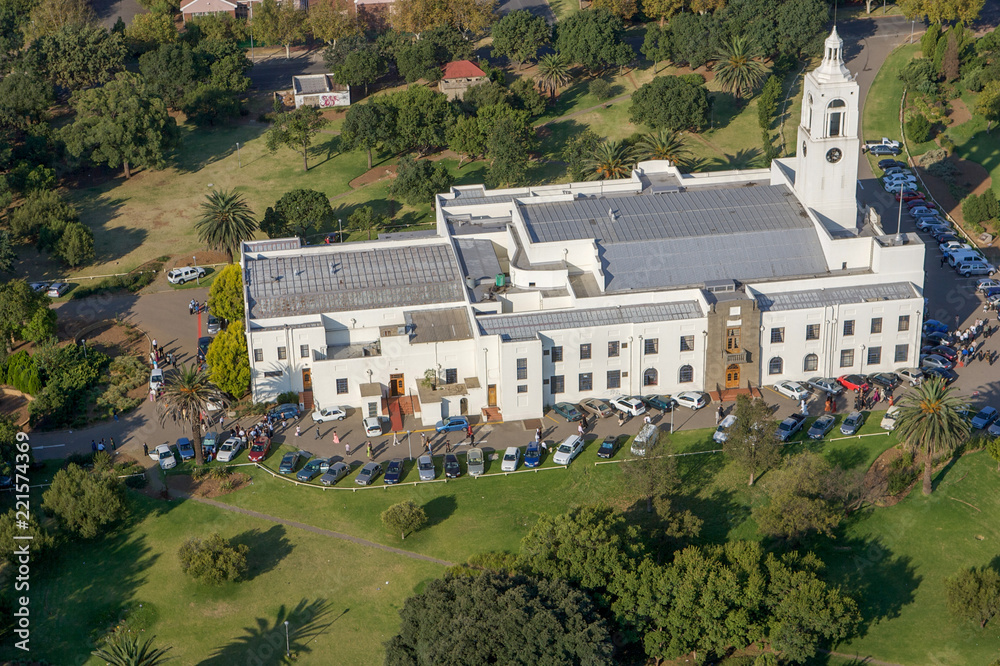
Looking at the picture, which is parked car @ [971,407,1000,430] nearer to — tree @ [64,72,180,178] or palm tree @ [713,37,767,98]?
palm tree @ [713,37,767,98]

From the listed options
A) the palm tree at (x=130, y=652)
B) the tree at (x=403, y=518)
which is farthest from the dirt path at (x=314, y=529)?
the palm tree at (x=130, y=652)

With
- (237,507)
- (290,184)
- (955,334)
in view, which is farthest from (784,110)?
(237,507)

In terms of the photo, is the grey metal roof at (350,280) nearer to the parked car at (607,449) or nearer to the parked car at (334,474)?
the parked car at (334,474)

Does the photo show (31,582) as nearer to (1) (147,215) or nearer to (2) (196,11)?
(1) (147,215)

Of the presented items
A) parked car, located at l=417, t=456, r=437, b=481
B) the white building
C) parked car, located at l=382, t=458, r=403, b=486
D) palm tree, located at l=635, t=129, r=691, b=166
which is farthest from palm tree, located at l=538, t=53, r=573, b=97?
parked car, located at l=382, t=458, r=403, b=486

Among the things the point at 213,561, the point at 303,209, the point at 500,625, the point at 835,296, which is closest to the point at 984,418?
the point at 835,296
